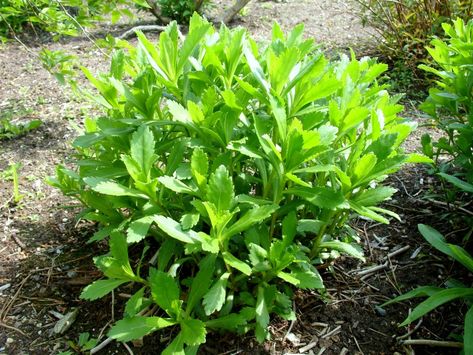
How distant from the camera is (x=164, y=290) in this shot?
151 cm

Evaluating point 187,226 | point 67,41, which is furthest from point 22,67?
point 187,226

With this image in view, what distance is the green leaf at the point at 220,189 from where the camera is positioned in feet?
4.75

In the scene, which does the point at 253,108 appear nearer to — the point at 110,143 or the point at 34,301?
the point at 110,143

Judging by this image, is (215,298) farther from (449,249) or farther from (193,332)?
(449,249)

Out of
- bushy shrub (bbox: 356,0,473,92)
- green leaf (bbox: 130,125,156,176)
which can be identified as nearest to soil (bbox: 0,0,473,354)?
green leaf (bbox: 130,125,156,176)

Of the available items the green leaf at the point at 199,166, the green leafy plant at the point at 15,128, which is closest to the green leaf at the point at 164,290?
the green leaf at the point at 199,166

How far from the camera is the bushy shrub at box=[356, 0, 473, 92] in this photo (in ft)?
13.3

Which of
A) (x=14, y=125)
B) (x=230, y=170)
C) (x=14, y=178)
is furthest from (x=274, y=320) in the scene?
(x=14, y=125)

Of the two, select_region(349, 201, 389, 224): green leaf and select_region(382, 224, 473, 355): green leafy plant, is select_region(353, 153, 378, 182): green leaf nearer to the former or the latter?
select_region(349, 201, 389, 224): green leaf

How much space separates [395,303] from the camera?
2035 millimetres

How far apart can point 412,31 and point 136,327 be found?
398cm

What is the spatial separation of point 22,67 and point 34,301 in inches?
126

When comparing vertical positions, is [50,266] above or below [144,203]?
below

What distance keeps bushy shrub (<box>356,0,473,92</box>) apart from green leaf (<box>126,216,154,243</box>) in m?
3.13
